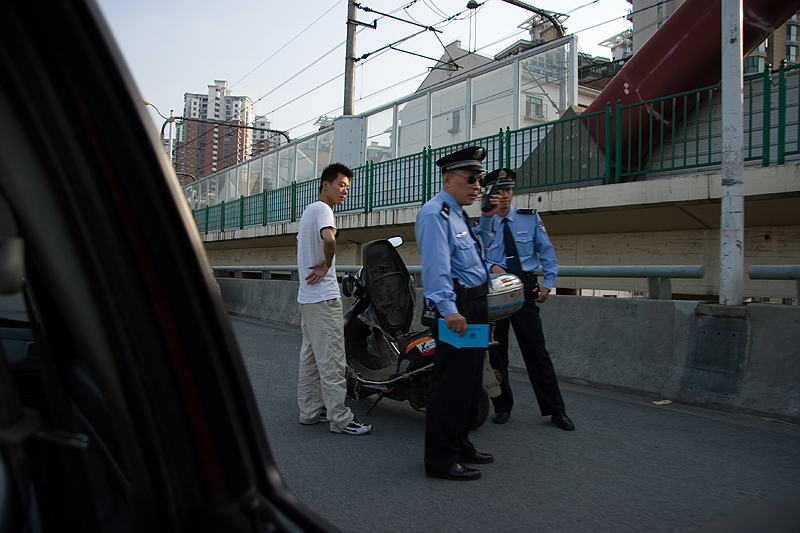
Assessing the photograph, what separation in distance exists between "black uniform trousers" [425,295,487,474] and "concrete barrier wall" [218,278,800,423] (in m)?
2.65

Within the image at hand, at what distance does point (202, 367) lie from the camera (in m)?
1.07

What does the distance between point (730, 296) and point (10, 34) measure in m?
5.62

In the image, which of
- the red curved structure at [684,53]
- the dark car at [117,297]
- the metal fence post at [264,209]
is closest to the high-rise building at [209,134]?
the metal fence post at [264,209]

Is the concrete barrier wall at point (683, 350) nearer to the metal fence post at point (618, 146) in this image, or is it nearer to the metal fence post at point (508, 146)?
the metal fence post at point (618, 146)

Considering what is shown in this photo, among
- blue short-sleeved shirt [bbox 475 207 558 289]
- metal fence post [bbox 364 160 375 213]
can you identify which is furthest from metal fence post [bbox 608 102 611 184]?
metal fence post [bbox 364 160 375 213]

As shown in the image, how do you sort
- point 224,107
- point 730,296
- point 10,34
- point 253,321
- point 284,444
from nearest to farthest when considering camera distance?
point 10,34 < point 284,444 < point 730,296 < point 253,321 < point 224,107

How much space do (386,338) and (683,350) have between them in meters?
2.68

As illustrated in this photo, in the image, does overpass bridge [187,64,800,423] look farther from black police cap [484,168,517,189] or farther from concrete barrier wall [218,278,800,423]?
black police cap [484,168,517,189]

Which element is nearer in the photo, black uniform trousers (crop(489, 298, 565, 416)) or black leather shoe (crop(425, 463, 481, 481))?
black leather shoe (crop(425, 463, 481, 481))

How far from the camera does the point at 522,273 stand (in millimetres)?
4895

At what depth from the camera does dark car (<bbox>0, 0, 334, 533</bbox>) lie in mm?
917

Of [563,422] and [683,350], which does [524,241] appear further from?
[683,350]

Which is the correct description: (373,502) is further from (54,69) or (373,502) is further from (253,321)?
(253,321)

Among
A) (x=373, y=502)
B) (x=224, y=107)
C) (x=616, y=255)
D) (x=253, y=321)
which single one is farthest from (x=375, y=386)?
(x=224, y=107)
